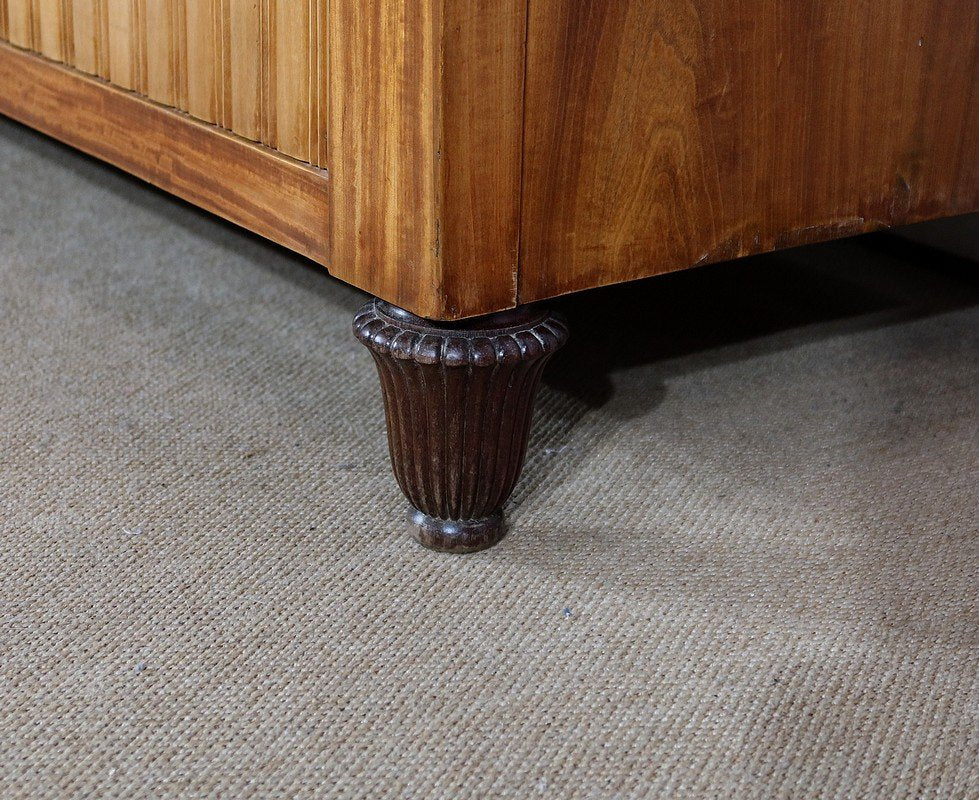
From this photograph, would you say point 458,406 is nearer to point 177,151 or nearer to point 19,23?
point 177,151

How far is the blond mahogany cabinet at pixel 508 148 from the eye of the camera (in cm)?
57

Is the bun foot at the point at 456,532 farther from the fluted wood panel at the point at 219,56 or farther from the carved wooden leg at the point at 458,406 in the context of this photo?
the fluted wood panel at the point at 219,56

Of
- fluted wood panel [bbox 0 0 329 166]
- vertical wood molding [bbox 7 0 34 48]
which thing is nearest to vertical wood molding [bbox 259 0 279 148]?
fluted wood panel [bbox 0 0 329 166]

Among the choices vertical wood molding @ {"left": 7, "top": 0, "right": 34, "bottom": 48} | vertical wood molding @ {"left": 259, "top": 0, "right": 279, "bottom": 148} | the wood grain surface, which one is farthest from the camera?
vertical wood molding @ {"left": 7, "top": 0, "right": 34, "bottom": 48}

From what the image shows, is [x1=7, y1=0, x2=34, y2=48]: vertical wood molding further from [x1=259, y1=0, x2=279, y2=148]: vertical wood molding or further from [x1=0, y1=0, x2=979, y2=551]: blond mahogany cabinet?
[x1=259, y1=0, x2=279, y2=148]: vertical wood molding

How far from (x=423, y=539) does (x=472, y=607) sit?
0.06 metres

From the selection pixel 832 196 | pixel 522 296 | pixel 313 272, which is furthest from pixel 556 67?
pixel 313 272

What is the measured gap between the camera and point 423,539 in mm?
721

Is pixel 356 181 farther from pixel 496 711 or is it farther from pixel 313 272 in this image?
pixel 313 272

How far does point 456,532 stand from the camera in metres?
0.71

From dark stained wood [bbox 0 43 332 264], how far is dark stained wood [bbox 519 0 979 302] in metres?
0.13

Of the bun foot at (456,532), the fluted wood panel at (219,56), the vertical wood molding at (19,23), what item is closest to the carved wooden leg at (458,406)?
the bun foot at (456,532)

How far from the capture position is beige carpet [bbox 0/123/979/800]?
0.56 meters

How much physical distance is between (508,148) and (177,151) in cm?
29
